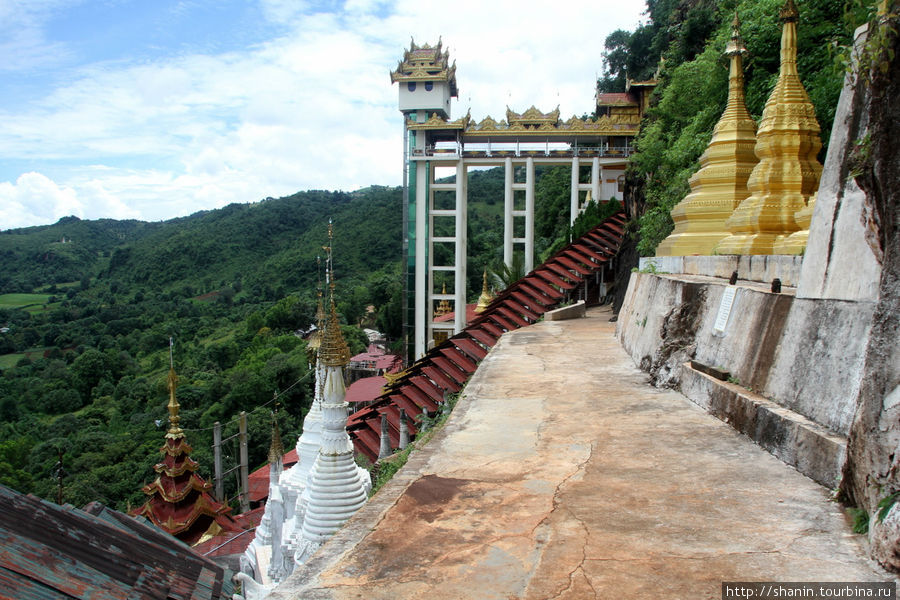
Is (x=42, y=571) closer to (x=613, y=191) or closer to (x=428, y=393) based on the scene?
(x=428, y=393)

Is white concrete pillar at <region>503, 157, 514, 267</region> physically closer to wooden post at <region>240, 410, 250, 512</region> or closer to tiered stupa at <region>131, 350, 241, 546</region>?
wooden post at <region>240, 410, 250, 512</region>

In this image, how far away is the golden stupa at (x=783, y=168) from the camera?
8.84m

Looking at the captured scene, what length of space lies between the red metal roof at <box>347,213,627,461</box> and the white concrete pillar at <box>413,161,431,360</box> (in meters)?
10.3

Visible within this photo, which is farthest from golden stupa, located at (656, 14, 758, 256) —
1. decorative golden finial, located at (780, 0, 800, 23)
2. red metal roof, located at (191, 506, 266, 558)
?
→ red metal roof, located at (191, 506, 266, 558)

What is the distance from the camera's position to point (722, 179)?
11.2 meters

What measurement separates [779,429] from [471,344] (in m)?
10.9

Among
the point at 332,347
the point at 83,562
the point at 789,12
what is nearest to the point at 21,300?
the point at 332,347

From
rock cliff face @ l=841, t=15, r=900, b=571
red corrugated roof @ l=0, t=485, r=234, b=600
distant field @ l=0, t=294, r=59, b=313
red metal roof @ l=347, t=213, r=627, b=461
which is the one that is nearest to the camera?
rock cliff face @ l=841, t=15, r=900, b=571

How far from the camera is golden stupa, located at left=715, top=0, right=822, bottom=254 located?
8.84 metres

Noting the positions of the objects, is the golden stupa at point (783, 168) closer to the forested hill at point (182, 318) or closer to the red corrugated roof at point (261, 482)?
the forested hill at point (182, 318)

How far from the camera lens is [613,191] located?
35750mm

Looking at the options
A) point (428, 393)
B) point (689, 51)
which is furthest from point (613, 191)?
point (428, 393)

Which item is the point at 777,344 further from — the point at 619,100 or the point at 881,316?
the point at 619,100

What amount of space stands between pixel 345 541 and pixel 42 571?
4832mm
